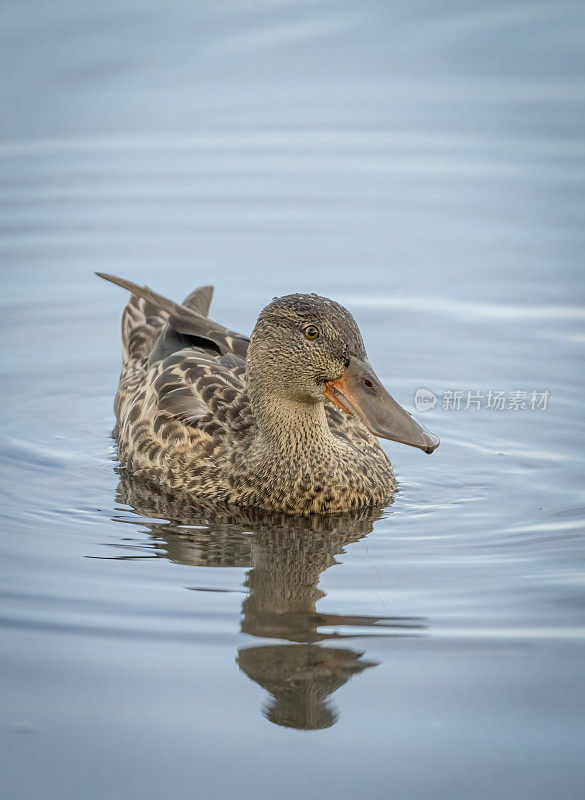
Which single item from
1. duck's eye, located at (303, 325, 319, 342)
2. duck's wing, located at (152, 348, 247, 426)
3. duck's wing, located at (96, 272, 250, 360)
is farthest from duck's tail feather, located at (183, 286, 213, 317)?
duck's eye, located at (303, 325, 319, 342)

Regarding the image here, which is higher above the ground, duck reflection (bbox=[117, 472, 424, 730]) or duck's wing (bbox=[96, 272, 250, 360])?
duck's wing (bbox=[96, 272, 250, 360])

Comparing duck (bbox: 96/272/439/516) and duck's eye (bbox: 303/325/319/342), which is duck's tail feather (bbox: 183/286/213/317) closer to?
duck (bbox: 96/272/439/516)

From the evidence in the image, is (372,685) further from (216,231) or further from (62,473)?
(216,231)

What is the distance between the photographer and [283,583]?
21.1ft

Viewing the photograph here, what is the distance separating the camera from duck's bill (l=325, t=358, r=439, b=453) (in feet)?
23.1

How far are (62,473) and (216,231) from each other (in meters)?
4.02

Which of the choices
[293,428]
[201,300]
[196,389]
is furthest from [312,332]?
[201,300]

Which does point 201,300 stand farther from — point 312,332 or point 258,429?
point 312,332

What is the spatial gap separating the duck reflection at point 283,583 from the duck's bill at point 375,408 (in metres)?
0.55

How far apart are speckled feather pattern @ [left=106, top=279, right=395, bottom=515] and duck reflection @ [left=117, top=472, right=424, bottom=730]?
131mm

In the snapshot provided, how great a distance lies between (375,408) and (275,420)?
2.51 feet

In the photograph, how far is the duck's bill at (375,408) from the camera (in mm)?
7027

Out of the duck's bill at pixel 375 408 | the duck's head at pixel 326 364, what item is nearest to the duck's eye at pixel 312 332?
the duck's head at pixel 326 364

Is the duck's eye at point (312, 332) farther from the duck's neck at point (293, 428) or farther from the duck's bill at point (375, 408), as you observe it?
the duck's neck at point (293, 428)
